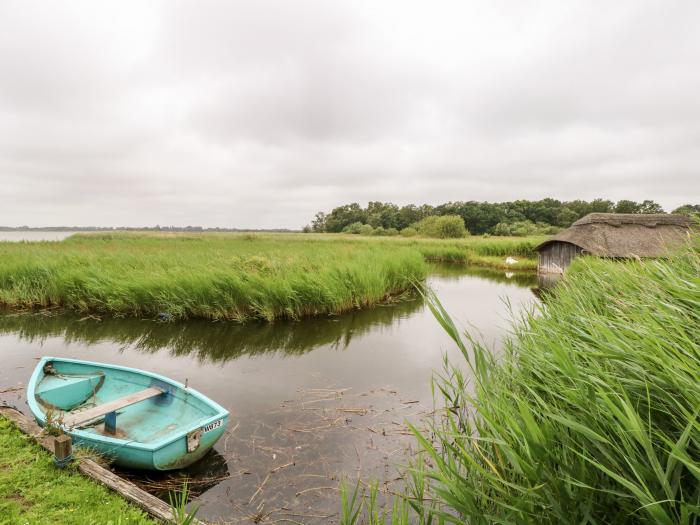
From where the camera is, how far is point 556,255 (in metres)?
25.1

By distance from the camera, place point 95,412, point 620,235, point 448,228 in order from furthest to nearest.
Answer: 1. point 448,228
2. point 620,235
3. point 95,412

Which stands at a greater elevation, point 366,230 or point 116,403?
point 366,230

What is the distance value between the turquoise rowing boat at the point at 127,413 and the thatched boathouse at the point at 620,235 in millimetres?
21283

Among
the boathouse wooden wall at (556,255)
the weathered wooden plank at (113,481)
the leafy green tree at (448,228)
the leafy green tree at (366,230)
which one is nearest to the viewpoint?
the weathered wooden plank at (113,481)

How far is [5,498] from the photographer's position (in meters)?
3.18

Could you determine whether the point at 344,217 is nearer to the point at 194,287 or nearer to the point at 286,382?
the point at 194,287

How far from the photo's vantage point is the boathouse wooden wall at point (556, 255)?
901 inches

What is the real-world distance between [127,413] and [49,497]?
2.23 metres

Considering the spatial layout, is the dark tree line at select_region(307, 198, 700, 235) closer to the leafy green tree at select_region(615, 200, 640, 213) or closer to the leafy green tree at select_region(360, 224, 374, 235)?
the leafy green tree at select_region(615, 200, 640, 213)

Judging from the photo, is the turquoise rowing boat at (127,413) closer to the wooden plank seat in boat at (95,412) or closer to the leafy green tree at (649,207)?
the wooden plank seat in boat at (95,412)

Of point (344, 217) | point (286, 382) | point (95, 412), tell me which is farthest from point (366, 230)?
point (95, 412)

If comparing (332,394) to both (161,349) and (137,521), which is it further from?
(161,349)

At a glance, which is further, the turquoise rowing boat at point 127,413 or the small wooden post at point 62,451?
the turquoise rowing boat at point 127,413

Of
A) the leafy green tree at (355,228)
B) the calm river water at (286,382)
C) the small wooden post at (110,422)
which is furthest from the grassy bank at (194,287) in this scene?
the leafy green tree at (355,228)
